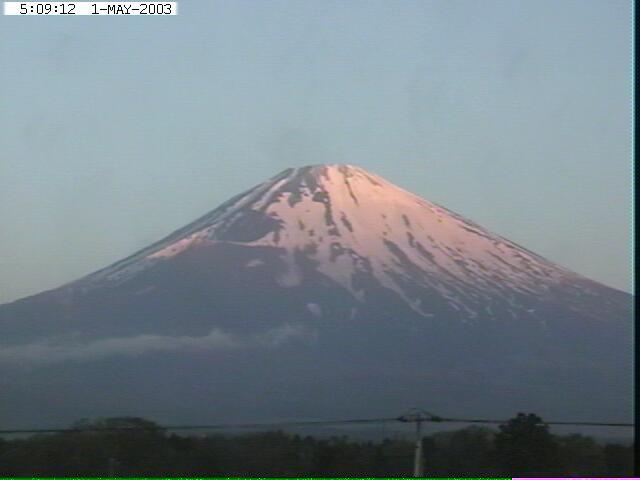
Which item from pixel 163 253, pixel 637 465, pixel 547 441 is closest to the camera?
pixel 637 465

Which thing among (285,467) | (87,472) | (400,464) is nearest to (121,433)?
(87,472)

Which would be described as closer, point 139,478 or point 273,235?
point 139,478

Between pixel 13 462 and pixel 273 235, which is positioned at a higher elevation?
pixel 273 235

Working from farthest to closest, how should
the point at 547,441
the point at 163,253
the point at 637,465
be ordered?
1. the point at 163,253
2. the point at 547,441
3. the point at 637,465

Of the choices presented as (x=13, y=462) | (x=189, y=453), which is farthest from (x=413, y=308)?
(x=13, y=462)

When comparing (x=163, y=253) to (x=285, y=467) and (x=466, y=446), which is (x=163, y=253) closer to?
(x=285, y=467)

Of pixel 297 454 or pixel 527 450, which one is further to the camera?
pixel 297 454
